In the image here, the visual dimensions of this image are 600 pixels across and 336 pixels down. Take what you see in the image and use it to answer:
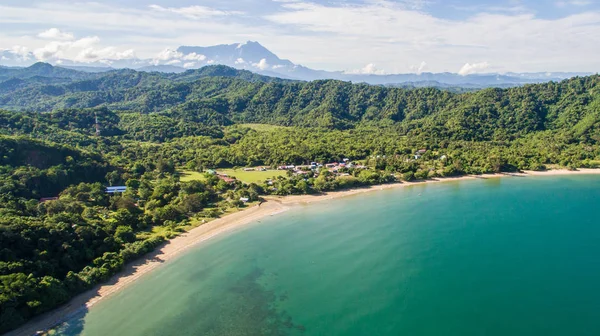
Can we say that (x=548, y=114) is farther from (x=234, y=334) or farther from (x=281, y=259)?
(x=234, y=334)

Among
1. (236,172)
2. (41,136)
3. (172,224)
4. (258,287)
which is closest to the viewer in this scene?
(258,287)

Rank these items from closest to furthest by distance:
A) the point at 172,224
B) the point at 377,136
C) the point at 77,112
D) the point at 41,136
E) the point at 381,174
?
the point at 172,224 < the point at 381,174 < the point at 41,136 < the point at 377,136 < the point at 77,112

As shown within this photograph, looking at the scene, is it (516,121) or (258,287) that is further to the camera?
(516,121)

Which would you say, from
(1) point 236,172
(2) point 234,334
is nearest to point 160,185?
(1) point 236,172

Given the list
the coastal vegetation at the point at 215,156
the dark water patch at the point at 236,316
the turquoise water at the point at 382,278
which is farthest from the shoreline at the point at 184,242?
the dark water patch at the point at 236,316

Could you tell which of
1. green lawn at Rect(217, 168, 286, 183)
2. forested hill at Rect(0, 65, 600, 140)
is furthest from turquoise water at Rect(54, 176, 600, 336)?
forested hill at Rect(0, 65, 600, 140)

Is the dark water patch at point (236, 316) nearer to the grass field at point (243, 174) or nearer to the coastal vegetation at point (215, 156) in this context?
the coastal vegetation at point (215, 156)

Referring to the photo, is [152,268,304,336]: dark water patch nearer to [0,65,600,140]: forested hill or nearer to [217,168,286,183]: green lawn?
[217,168,286,183]: green lawn

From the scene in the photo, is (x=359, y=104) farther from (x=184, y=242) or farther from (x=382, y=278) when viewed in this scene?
(x=382, y=278)
